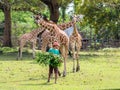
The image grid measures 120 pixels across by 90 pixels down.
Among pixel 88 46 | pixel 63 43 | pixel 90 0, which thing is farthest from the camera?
pixel 88 46

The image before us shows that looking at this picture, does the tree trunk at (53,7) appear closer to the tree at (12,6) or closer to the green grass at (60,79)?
the tree at (12,6)

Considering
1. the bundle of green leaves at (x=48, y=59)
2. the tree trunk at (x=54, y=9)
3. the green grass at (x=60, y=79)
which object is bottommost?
the green grass at (x=60, y=79)

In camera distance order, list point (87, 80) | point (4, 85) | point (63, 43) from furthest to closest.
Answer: point (63, 43) → point (87, 80) → point (4, 85)

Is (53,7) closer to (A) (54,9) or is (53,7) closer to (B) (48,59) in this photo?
(A) (54,9)

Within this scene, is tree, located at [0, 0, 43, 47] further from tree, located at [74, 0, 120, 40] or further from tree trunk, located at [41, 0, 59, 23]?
tree, located at [74, 0, 120, 40]

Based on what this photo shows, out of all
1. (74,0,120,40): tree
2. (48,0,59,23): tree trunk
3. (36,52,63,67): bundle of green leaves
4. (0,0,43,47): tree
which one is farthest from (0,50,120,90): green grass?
(74,0,120,40): tree

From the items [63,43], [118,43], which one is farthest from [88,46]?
[63,43]

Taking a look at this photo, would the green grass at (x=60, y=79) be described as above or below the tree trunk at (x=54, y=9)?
below

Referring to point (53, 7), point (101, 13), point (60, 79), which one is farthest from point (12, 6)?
point (60, 79)

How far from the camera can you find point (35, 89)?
496 inches

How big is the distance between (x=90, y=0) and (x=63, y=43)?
1358 centimetres

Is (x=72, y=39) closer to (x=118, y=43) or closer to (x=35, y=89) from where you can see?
(x=35, y=89)

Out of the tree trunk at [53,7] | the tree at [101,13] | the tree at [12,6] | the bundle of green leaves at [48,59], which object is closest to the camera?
the bundle of green leaves at [48,59]

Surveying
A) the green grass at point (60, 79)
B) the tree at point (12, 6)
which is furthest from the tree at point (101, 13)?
the green grass at point (60, 79)
